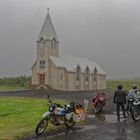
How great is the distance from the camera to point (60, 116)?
17.0 meters

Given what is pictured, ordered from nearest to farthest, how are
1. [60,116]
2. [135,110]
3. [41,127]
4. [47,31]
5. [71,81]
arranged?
[41,127]
[60,116]
[135,110]
[47,31]
[71,81]

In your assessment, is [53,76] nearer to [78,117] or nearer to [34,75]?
[34,75]

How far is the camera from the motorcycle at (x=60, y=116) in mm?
15958

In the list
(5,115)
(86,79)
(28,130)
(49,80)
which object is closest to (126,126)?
(28,130)

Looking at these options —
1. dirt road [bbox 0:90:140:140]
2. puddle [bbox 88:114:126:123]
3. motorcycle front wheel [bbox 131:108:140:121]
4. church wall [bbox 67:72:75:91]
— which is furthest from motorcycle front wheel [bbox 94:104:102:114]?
church wall [bbox 67:72:75:91]

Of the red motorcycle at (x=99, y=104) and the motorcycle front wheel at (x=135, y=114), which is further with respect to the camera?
the red motorcycle at (x=99, y=104)

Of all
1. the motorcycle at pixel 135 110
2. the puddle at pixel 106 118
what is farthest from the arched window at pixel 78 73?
the motorcycle at pixel 135 110

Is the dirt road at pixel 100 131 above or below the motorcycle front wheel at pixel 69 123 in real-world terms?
below

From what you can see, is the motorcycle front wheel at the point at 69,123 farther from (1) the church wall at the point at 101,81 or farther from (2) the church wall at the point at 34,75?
(1) the church wall at the point at 101,81

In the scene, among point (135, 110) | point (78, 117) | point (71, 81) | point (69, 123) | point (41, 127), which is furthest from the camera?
point (71, 81)

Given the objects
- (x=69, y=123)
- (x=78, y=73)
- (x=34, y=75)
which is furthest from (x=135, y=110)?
(x=78, y=73)

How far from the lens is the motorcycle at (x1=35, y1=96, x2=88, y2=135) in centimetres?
1596

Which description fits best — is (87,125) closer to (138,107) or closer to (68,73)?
(138,107)

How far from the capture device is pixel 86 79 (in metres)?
79.1
